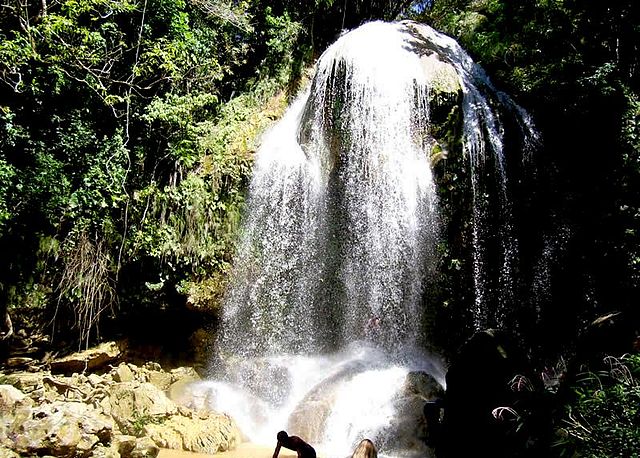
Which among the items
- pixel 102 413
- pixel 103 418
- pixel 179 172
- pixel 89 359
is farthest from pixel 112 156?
pixel 103 418

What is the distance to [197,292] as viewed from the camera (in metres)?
8.75

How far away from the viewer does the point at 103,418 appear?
6.26 meters

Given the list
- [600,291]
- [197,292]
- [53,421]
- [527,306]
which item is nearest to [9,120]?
[197,292]

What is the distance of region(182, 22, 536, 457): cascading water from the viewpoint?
28.7ft

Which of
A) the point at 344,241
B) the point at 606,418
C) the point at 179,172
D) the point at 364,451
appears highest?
the point at 179,172

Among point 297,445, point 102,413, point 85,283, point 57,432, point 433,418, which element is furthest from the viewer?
point 85,283

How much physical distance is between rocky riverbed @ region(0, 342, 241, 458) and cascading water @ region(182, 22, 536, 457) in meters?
1.03

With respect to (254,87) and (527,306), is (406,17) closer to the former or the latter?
(254,87)

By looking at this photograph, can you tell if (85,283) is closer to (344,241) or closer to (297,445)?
(344,241)

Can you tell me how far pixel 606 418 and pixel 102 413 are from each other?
6269 millimetres

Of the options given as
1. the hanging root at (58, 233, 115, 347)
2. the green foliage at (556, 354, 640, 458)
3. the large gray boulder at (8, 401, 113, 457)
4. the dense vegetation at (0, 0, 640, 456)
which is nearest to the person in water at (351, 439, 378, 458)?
the green foliage at (556, 354, 640, 458)

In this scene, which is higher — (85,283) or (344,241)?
(344,241)

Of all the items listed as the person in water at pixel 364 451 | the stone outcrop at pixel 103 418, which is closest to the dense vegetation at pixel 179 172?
the stone outcrop at pixel 103 418

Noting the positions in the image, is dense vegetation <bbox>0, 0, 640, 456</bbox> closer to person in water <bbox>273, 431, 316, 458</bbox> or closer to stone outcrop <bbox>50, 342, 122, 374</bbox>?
stone outcrop <bbox>50, 342, 122, 374</bbox>
